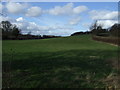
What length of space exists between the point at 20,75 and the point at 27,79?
642 mm

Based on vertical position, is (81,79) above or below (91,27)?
below

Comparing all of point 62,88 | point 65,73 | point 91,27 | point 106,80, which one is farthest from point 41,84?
point 91,27

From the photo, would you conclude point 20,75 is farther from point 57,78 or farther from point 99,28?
point 99,28

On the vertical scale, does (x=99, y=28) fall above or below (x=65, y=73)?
above

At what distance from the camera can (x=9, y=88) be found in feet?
15.9

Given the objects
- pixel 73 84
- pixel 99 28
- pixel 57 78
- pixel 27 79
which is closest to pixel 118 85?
pixel 73 84

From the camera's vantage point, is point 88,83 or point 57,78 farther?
point 57,78

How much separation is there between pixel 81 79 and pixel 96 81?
0.52m

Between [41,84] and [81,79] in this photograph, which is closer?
[41,84]

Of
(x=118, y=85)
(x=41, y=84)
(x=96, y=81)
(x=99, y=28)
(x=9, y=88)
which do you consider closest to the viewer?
(x=9, y=88)

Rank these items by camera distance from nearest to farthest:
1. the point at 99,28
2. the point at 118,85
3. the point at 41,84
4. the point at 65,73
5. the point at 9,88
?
the point at 9,88
the point at 118,85
the point at 41,84
the point at 65,73
the point at 99,28

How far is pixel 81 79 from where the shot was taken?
21.0 feet

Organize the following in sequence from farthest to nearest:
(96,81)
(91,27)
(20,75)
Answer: (91,27) < (20,75) < (96,81)

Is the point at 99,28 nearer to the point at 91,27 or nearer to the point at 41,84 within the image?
the point at 91,27
